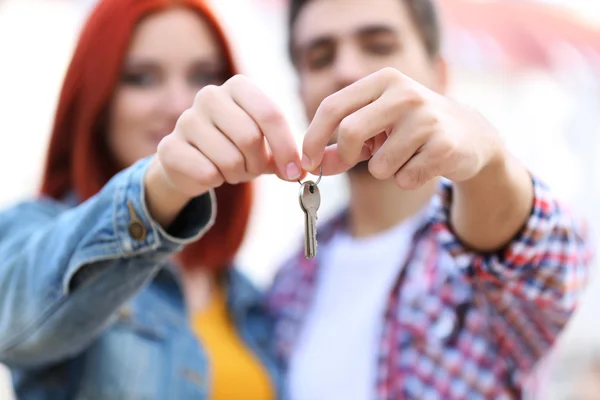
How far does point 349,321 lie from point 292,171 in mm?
480

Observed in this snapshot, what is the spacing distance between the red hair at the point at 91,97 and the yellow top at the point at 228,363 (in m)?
0.28

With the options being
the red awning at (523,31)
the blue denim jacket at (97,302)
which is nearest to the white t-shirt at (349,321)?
the blue denim jacket at (97,302)

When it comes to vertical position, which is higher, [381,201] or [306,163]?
[306,163]

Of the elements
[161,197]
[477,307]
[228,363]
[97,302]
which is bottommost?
[228,363]

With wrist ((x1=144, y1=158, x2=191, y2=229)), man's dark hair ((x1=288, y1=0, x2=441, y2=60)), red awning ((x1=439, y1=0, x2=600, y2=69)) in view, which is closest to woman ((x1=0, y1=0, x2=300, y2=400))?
wrist ((x1=144, y1=158, x2=191, y2=229))

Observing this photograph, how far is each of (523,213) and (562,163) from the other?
1.33 m

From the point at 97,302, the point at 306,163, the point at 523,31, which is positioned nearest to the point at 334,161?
the point at 306,163

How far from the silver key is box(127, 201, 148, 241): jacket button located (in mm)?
159

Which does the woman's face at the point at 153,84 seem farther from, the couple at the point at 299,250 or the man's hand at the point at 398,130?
the man's hand at the point at 398,130

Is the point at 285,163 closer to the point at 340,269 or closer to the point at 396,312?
the point at 396,312

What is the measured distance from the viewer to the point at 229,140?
1.59 feet

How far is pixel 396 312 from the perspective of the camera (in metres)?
0.85

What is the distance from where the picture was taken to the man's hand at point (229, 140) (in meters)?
0.48

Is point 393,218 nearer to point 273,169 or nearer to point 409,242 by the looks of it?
point 409,242
